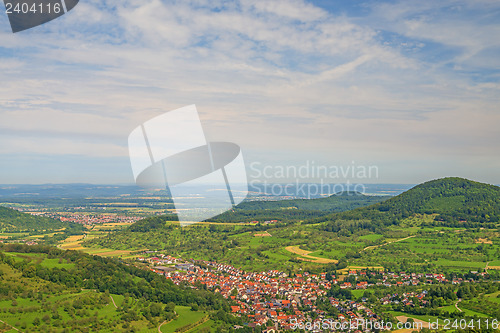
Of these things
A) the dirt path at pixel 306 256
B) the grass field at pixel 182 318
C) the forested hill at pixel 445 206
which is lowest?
the grass field at pixel 182 318

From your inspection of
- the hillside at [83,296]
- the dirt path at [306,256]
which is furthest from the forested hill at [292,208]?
the hillside at [83,296]

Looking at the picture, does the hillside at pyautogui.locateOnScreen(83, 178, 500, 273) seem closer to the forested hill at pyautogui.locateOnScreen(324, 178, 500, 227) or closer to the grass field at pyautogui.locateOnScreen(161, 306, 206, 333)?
the forested hill at pyautogui.locateOnScreen(324, 178, 500, 227)

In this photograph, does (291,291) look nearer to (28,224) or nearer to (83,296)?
(83,296)

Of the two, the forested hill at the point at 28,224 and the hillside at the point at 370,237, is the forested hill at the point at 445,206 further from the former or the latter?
the forested hill at the point at 28,224

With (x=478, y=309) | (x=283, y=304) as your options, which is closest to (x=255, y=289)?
(x=283, y=304)

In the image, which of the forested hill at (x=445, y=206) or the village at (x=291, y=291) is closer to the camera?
the village at (x=291, y=291)

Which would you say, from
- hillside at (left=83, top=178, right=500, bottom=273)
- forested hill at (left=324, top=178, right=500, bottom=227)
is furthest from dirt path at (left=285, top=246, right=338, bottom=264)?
forested hill at (left=324, top=178, right=500, bottom=227)
